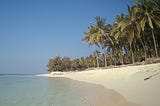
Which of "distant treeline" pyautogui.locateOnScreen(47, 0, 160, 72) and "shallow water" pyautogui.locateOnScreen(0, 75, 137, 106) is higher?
"distant treeline" pyautogui.locateOnScreen(47, 0, 160, 72)

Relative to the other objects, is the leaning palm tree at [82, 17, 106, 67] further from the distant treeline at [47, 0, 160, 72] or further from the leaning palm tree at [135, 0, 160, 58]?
the leaning palm tree at [135, 0, 160, 58]

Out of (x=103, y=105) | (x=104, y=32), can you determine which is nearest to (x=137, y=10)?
(x=104, y=32)

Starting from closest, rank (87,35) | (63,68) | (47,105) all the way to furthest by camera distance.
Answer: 1. (47,105)
2. (87,35)
3. (63,68)

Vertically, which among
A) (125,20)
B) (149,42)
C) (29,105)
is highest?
(125,20)

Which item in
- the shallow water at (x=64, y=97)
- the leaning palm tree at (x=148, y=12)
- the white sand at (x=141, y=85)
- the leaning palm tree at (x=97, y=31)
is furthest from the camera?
the leaning palm tree at (x=97, y=31)

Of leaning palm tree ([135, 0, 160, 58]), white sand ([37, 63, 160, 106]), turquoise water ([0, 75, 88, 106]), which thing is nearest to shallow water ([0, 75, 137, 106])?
turquoise water ([0, 75, 88, 106])

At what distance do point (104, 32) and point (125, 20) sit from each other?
1343 cm

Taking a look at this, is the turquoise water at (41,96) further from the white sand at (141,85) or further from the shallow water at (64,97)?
the white sand at (141,85)

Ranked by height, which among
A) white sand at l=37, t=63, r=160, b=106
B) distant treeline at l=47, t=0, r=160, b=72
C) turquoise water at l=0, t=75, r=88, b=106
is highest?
distant treeline at l=47, t=0, r=160, b=72

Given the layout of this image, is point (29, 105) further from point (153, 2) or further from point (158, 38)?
point (158, 38)

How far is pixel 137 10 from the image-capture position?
25.9 meters

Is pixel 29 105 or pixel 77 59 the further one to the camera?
pixel 77 59

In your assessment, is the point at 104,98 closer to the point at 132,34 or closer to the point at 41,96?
the point at 41,96

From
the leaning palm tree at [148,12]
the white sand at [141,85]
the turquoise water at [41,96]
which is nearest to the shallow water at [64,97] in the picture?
the turquoise water at [41,96]
